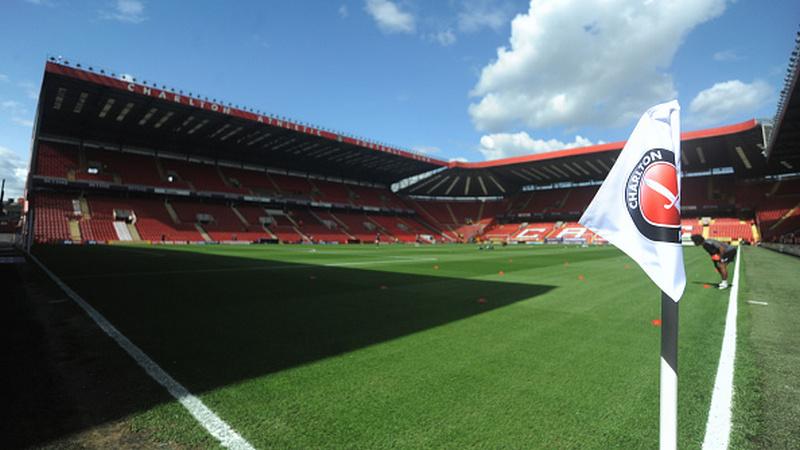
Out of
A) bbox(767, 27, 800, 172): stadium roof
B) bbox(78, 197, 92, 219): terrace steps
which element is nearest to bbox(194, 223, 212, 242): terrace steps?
bbox(78, 197, 92, 219): terrace steps

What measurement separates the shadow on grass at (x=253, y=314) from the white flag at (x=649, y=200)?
301cm

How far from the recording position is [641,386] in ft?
10.3

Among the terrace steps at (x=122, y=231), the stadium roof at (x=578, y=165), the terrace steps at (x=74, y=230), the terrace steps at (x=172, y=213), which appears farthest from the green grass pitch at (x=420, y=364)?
the stadium roof at (x=578, y=165)

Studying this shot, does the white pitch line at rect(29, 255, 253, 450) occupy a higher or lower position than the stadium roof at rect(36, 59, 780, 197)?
lower

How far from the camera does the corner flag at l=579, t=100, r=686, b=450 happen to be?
5.27ft

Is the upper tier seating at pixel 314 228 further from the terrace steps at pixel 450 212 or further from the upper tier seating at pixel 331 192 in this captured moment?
the terrace steps at pixel 450 212

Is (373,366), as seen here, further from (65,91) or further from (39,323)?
(65,91)

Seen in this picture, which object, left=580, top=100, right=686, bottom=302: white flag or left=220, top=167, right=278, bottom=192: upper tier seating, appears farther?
left=220, top=167, right=278, bottom=192: upper tier seating

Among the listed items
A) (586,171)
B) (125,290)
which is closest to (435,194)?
(586,171)

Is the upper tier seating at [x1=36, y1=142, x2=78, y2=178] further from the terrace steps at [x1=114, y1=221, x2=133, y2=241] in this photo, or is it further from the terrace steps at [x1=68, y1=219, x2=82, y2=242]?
the terrace steps at [x1=114, y1=221, x2=133, y2=241]

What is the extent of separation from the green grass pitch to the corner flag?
906 millimetres

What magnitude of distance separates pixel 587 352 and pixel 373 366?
7.74ft

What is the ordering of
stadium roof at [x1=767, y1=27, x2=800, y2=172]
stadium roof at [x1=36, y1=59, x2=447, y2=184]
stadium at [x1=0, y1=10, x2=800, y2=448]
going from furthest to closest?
1. stadium roof at [x1=36, y1=59, x2=447, y2=184]
2. stadium roof at [x1=767, y1=27, x2=800, y2=172]
3. stadium at [x1=0, y1=10, x2=800, y2=448]

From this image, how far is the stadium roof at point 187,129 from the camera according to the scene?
30016 millimetres
